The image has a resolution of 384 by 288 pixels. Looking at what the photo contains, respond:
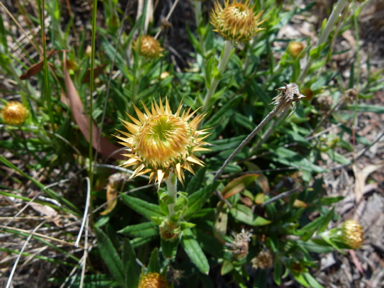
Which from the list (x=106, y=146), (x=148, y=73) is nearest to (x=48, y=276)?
(x=106, y=146)

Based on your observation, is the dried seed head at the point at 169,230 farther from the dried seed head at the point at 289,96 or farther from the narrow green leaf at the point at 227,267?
the dried seed head at the point at 289,96

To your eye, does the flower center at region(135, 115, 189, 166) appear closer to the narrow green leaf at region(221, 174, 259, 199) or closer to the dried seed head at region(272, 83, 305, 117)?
the dried seed head at region(272, 83, 305, 117)

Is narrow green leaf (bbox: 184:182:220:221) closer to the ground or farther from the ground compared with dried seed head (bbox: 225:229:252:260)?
farther from the ground

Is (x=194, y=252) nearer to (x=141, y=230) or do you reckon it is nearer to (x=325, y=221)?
(x=141, y=230)

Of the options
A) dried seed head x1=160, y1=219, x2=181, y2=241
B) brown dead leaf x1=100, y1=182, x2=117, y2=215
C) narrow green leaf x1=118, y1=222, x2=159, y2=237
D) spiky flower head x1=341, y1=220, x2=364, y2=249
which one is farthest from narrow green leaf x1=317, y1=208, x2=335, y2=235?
brown dead leaf x1=100, y1=182, x2=117, y2=215

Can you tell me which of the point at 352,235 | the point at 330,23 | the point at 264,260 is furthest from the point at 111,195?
the point at 330,23

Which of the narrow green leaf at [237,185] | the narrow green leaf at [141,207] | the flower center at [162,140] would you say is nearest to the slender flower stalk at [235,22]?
the flower center at [162,140]
